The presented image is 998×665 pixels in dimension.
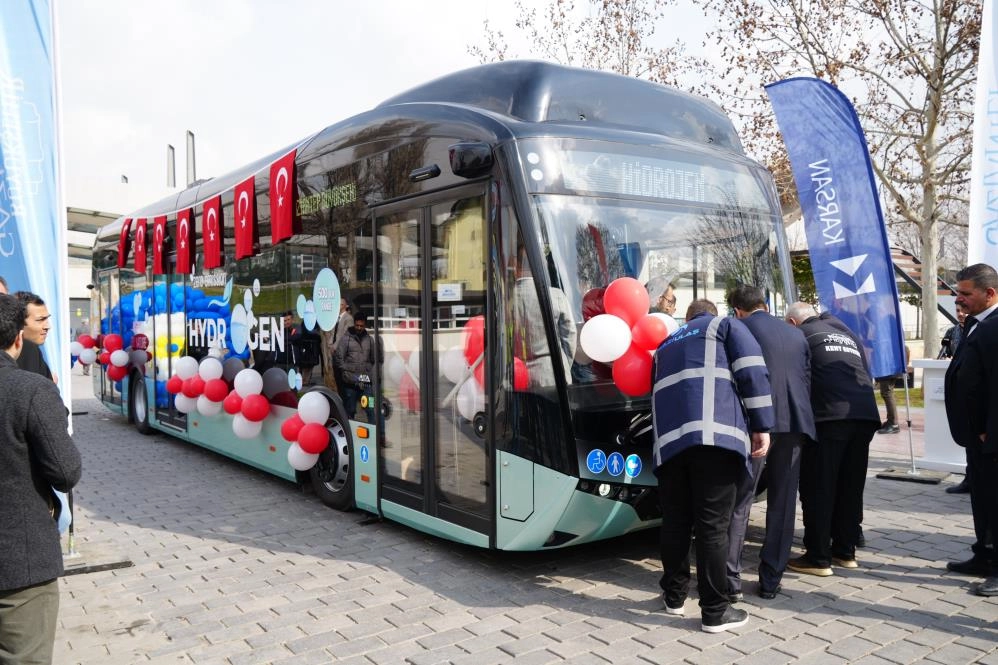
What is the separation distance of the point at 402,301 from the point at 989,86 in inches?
229

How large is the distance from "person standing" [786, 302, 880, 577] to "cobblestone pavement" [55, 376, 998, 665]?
23 cm

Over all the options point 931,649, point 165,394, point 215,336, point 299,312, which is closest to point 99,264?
point 165,394

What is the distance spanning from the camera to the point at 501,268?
4.99 m

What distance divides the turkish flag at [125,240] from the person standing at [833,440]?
10.2 metres

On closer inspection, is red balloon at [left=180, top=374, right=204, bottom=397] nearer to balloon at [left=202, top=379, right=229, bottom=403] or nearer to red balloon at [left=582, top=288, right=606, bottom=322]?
balloon at [left=202, top=379, right=229, bottom=403]

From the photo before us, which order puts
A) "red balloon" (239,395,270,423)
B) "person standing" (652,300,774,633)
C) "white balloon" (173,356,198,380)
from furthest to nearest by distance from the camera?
"white balloon" (173,356,198,380) < "red balloon" (239,395,270,423) < "person standing" (652,300,774,633)

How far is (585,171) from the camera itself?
5.11 metres

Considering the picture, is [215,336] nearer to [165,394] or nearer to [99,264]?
[165,394]

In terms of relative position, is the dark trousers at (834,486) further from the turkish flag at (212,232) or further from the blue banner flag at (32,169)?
the turkish flag at (212,232)

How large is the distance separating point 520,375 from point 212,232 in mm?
5484

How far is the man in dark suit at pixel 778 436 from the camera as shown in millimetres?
4770

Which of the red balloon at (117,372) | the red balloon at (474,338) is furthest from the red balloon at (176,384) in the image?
the red balloon at (474,338)

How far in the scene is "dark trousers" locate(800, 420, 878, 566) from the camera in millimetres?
5246

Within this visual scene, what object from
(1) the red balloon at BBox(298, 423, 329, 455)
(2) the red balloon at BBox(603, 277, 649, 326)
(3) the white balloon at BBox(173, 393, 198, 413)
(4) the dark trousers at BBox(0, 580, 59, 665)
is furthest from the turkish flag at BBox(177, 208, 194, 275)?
(4) the dark trousers at BBox(0, 580, 59, 665)
